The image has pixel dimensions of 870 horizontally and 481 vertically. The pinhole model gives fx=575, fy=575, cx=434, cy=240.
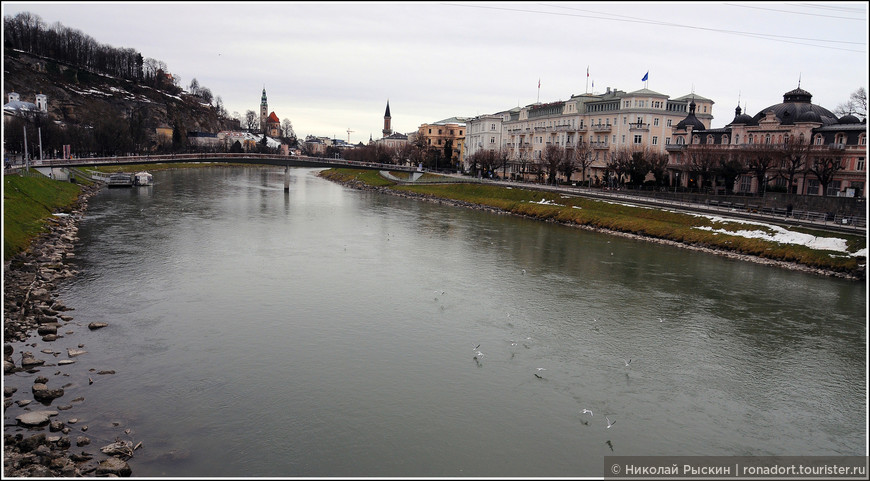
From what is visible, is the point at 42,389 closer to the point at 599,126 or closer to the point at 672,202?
the point at 672,202

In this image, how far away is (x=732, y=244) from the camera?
3734cm

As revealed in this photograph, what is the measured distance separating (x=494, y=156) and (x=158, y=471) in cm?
7975

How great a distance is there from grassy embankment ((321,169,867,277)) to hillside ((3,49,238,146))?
275ft

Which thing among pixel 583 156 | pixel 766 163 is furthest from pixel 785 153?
pixel 583 156

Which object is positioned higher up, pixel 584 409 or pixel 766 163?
pixel 766 163

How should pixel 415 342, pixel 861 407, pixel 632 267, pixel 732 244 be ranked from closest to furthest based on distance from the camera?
pixel 861 407 < pixel 415 342 < pixel 632 267 < pixel 732 244

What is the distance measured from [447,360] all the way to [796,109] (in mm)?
46947

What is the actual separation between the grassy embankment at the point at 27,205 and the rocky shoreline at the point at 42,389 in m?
2.09

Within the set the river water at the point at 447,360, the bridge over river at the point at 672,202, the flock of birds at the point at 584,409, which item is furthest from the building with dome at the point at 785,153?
the flock of birds at the point at 584,409

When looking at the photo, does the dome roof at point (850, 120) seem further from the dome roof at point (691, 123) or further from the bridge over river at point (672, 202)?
the dome roof at point (691, 123)

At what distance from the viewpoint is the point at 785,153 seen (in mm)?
45000

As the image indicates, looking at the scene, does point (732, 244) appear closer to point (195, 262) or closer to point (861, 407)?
point (861, 407)

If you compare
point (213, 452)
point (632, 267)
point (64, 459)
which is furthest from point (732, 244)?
point (64, 459)

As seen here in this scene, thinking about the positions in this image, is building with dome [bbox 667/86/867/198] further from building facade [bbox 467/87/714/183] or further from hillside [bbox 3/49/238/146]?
hillside [bbox 3/49/238/146]
